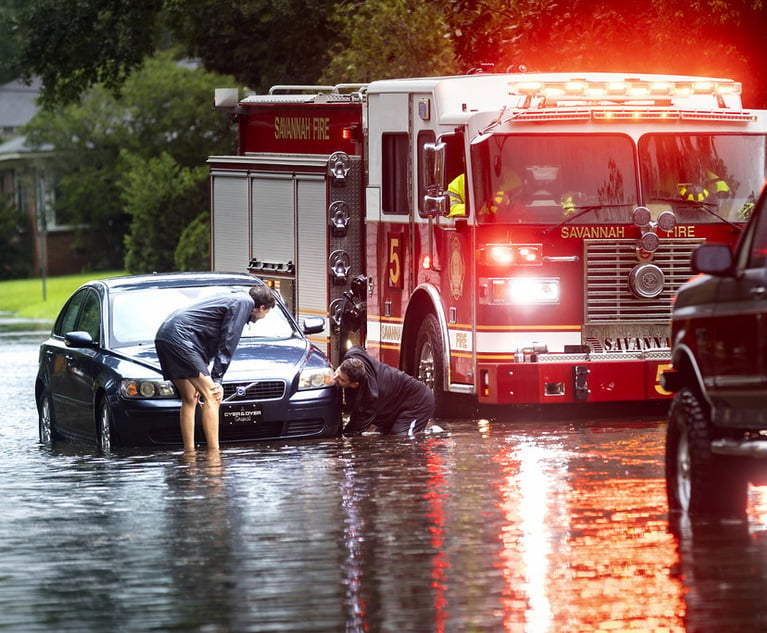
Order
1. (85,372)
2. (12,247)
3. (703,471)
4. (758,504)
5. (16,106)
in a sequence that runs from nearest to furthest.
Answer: (703,471)
(758,504)
(85,372)
(12,247)
(16,106)

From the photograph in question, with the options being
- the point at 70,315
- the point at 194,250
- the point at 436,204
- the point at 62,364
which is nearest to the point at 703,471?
the point at 436,204

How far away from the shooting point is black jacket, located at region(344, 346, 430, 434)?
53.3 ft

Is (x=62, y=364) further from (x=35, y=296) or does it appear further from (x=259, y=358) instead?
(x=35, y=296)

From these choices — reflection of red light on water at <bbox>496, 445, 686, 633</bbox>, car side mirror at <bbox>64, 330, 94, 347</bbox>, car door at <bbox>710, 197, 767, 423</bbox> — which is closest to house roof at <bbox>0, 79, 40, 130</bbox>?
car side mirror at <bbox>64, 330, 94, 347</bbox>

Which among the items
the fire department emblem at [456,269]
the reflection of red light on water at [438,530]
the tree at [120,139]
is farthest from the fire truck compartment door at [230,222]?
the tree at [120,139]

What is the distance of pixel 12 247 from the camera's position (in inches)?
3280

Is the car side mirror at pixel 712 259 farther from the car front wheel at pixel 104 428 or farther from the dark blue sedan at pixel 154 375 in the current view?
the car front wheel at pixel 104 428

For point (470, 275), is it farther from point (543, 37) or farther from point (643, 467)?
point (543, 37)

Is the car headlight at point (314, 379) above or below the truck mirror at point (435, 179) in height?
below

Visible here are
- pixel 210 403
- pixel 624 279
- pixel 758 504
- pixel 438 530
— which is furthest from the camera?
pixel 624 279

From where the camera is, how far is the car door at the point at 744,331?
1003 cm

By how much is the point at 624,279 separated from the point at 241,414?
3454 millimetres

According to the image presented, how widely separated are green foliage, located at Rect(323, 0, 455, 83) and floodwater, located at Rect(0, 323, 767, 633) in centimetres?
1443

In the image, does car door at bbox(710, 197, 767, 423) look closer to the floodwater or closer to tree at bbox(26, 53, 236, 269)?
the floodwater
